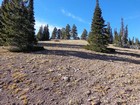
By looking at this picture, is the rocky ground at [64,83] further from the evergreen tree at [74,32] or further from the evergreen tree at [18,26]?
the evergreen tree at [74,32]

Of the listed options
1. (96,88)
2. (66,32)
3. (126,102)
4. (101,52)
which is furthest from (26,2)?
(66,32)

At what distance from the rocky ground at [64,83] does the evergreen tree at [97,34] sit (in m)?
11.8

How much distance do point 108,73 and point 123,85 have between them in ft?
9.03

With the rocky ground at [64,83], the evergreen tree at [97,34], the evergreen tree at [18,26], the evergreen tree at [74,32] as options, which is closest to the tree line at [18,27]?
the evergreen tree at [18,26]

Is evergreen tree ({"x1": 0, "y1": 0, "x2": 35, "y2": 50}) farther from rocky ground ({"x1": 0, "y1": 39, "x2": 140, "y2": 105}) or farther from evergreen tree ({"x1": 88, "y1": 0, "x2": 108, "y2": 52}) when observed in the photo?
evergreen tree ({"x1": 88, "y1": 0, "x2": 108, "y2": 52})

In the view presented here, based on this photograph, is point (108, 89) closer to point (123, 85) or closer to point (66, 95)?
point (123, 85)

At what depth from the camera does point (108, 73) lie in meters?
16.5

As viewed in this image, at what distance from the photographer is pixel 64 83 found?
45.5ft

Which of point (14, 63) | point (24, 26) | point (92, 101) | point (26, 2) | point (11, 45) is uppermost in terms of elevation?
point (26, 2)

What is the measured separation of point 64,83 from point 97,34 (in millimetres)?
18952

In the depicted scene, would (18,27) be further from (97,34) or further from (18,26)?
(97,34)

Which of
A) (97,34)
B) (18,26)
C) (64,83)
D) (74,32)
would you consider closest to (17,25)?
(18,26)

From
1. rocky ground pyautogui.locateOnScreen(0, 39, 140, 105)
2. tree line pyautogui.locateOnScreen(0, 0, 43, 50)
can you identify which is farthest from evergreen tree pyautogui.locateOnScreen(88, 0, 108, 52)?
rocky ground pyautogui.locateOnScreen(0, 39, 140, 105)

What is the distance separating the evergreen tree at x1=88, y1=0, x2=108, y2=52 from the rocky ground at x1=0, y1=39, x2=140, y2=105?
1178 cm
